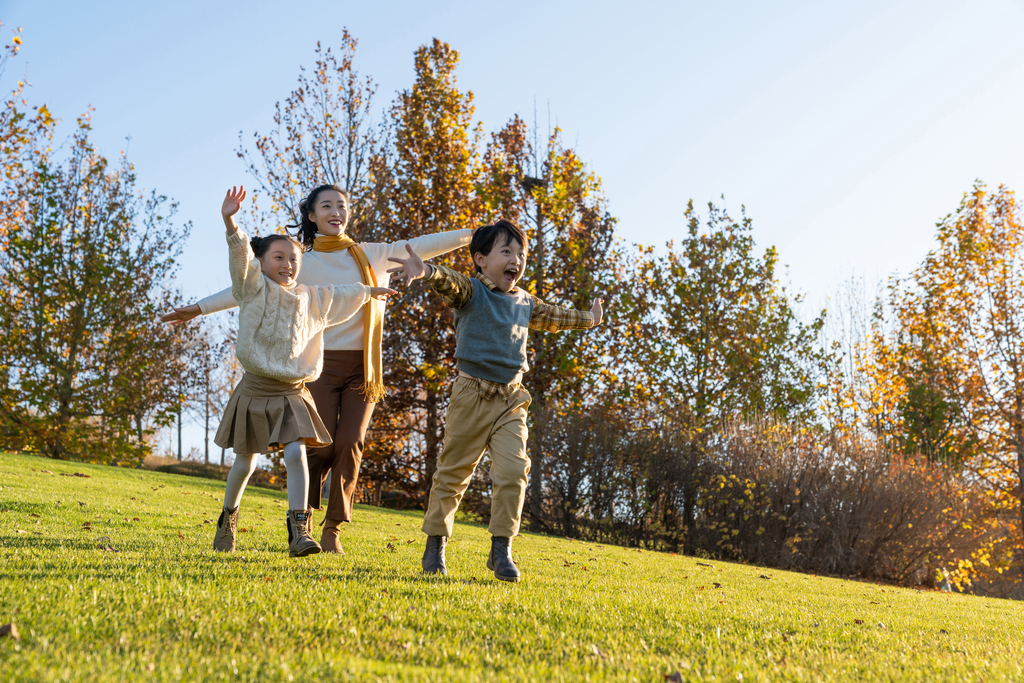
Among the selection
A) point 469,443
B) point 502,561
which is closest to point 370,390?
point 469,443

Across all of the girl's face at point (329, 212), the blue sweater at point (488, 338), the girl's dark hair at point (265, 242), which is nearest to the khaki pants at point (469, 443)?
the blue sweater at point (488, 338)

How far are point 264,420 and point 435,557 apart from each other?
1.26m

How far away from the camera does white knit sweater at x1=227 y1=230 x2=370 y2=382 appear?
4.03 m

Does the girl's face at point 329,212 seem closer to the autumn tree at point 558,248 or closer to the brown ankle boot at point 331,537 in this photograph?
the brown ankle boot at point 331,537

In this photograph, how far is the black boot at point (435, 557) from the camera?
4036mm

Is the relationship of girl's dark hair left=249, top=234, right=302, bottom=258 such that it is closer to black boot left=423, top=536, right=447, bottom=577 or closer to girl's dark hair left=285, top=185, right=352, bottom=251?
girl's dark hair left=285, top=185, right=352, bottom=251

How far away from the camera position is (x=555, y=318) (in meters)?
4.70

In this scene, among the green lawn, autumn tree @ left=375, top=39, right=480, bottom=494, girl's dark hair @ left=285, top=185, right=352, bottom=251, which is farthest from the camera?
autumn tree @ left=375, top=39, right=480, bottom=494

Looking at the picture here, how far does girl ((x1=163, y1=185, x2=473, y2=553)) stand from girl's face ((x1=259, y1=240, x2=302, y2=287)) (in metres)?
0.44

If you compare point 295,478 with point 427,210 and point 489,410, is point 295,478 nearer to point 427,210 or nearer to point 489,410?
point 489,410

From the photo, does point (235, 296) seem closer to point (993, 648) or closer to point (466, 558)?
point (466, 558)

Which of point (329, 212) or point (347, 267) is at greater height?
point (329, 212)

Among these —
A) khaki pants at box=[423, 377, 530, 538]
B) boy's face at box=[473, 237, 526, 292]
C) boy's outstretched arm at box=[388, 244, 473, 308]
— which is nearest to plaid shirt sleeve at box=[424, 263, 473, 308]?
boy's outstretched arm at box=[388, 244, 473, 308]

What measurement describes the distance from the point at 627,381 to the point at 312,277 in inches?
559
